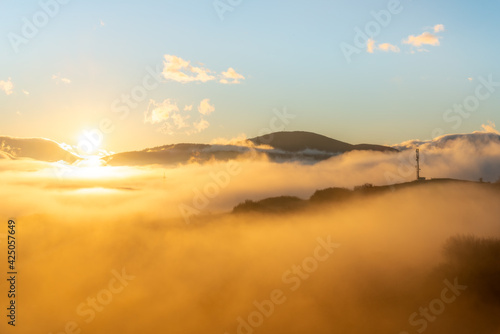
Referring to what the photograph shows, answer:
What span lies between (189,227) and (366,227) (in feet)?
181

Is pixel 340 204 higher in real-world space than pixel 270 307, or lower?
higher

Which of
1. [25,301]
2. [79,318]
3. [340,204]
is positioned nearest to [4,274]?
[25,301]

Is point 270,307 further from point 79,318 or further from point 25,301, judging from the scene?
point 25,301

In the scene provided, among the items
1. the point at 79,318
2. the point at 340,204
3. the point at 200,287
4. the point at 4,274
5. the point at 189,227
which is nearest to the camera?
the point at 79,318

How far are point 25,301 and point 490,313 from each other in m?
92.2

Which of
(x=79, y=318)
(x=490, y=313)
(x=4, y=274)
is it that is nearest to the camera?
(x=490, y=313)

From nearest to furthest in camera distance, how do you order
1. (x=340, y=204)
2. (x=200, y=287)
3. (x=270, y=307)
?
(x=270, y=307) < (x=200, y=287) < (x=340, y=204)

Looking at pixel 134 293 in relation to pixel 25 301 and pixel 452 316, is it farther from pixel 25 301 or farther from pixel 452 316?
pixel 452 316

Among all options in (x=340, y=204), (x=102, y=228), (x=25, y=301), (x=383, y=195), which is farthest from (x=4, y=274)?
(x=383, y=195)

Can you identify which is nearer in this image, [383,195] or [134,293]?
[134,293]

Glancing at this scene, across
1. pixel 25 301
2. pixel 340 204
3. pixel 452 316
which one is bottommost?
pixel 25 301

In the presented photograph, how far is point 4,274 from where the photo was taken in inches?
4141

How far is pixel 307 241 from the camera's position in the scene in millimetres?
117500

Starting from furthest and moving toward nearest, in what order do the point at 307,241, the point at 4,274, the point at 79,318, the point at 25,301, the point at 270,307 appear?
the point at 307,241, the point at 4,274, the point at 25,301, the point at 79,318, the point at 270,307
